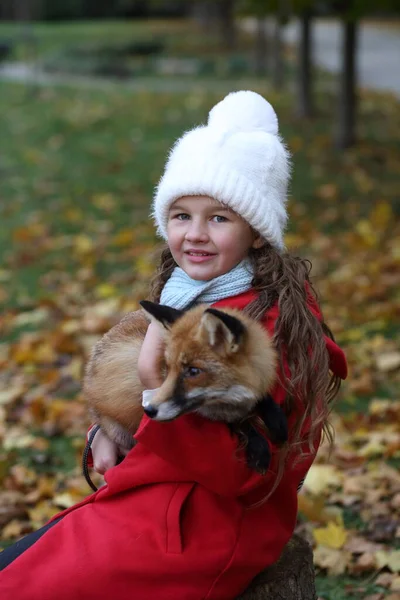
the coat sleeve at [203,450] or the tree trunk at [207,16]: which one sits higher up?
the coat sleeve at [203,450]

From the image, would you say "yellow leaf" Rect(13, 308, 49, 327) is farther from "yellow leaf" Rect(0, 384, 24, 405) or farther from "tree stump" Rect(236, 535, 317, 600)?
"tree stump" Rect(236, 535, 317, 600)

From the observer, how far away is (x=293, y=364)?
2.41 m

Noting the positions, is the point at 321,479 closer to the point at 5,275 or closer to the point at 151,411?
the point at 151,411

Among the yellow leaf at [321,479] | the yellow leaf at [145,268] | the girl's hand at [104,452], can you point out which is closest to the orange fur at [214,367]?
the girl's hand at [104,452]

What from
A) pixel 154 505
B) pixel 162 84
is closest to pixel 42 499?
pixel 154 505

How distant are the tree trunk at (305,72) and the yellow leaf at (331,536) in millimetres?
10589

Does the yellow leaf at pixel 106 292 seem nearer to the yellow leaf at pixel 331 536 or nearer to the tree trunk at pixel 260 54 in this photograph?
the yellow leaf at pixel 331 536

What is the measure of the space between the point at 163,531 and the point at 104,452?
17.4 inches

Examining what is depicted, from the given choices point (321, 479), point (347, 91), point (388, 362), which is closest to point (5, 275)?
point (388, 362)

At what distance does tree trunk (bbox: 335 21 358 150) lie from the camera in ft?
35.9

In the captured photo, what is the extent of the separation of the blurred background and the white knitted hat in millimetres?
1274

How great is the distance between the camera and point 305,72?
544 inches

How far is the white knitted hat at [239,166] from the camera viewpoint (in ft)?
8.10

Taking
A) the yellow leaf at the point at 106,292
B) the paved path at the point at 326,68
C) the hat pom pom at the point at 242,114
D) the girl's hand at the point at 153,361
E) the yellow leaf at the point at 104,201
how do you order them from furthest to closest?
the paved path at the point at 326,68
the yellow leaf at the point at 104,201
the yellow leaf at the point at 106,292
the hat pom pom at the point at 242,114
the girl's hand at the point at 153,361
